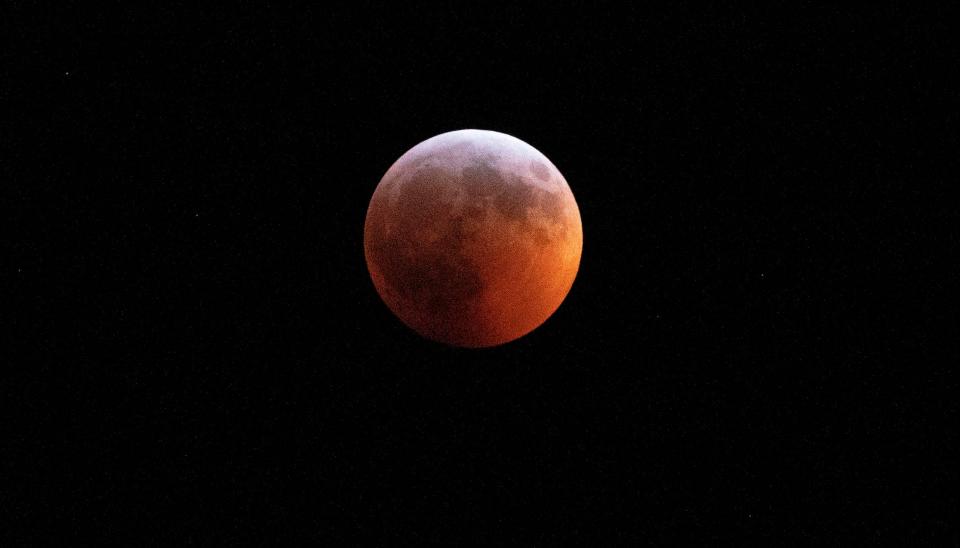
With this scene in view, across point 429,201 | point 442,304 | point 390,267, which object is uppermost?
point 429,201

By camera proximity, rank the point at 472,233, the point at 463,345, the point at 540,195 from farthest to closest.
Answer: the point at 463,345 → the point at 540,195 → the point at 472,233

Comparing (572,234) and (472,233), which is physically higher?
(572,234)

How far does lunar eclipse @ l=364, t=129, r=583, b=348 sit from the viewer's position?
2.98 m

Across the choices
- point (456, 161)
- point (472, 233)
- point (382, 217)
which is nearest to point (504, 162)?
point (456, 161)

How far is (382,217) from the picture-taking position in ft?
10.6

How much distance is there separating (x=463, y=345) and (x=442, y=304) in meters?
0.47

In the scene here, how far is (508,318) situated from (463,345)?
1.41 ft

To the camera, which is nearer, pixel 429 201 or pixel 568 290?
pixel 429 201

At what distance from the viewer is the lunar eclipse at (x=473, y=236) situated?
298 centimetres

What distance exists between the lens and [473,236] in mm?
2957

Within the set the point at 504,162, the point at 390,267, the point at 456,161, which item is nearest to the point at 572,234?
the point at 504,162

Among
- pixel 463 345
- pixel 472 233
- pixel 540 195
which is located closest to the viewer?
pixel 472 233

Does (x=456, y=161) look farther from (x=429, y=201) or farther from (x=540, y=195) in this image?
(x=540, y=195)

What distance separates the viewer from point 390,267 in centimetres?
319
